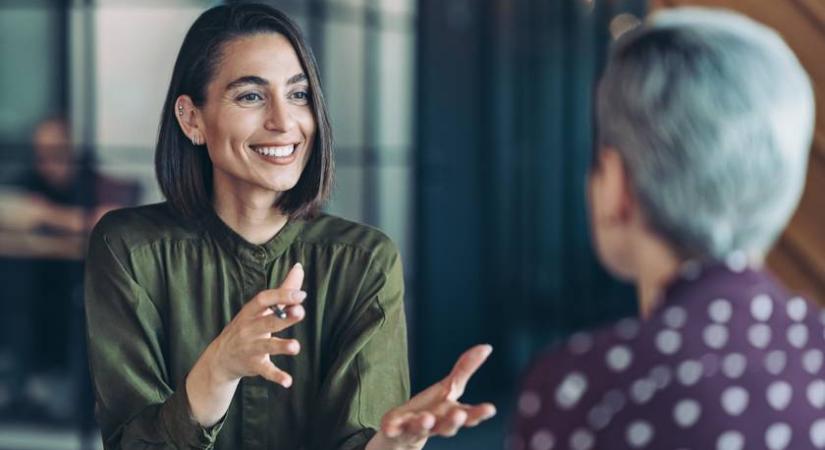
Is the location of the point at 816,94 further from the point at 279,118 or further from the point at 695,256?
the point at 695,256

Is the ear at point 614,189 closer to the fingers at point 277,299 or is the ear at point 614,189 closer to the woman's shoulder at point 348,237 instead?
the fingers at point 277,299

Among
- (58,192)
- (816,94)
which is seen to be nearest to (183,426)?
(816,94)

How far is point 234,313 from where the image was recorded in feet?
5.80

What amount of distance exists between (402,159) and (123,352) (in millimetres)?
3831

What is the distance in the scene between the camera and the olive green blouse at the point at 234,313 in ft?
5.62

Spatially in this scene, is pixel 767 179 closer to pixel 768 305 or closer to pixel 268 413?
pixel 768 305

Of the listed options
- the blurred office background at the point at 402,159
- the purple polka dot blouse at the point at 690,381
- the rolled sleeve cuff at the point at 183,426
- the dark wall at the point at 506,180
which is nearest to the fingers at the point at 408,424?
the rolled sleeve cuff at the point at 183,426

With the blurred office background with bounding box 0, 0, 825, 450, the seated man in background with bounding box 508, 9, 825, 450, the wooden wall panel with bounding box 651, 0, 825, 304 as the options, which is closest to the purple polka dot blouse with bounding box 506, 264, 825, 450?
the seated man in background with bounding box 508, 9, 825, 450

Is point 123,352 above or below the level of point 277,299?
below

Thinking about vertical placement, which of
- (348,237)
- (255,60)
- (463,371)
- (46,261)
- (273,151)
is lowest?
(46,261)

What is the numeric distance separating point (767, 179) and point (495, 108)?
4.47 metres

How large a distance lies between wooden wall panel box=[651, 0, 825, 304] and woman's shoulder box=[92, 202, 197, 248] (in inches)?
45.8

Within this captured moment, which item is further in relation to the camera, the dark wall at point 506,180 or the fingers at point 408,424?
the dark wall at point 506,180

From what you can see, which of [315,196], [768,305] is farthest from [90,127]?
[768,305]
